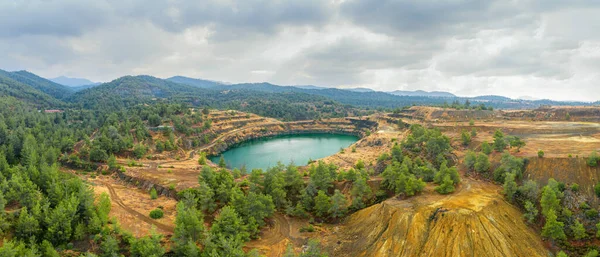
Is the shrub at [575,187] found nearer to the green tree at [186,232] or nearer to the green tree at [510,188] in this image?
the green tree at [510,188]

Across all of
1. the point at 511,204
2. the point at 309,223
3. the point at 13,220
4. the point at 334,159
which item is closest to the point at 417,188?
the point at 511,204

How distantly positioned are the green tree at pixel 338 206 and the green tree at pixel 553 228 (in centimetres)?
2203

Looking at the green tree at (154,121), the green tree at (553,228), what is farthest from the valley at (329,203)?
the green tree at (154,121)

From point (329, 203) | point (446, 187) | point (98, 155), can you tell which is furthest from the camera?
point (98, 155)

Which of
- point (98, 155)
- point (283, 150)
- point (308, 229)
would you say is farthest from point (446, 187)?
point (283, 150)

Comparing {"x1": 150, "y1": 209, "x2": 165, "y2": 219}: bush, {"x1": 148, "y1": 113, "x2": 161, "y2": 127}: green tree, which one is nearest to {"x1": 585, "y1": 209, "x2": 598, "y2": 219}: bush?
{"x1": 150, "y1": 209, "x2": 165, "y2": 219}: bush

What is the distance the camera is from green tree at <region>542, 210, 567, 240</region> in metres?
30.0

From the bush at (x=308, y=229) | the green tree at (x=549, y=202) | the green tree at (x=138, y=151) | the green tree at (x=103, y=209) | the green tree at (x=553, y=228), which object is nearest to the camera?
the green tree at (x=553, y=228)

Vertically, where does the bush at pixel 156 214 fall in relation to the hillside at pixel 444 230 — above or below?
below

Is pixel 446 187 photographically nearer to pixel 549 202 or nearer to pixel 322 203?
pixel 549 202

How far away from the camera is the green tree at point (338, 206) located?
41188 millimetres

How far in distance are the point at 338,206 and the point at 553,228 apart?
75.7ft

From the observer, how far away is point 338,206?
135 ft

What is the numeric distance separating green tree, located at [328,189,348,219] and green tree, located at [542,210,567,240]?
22026 mm
